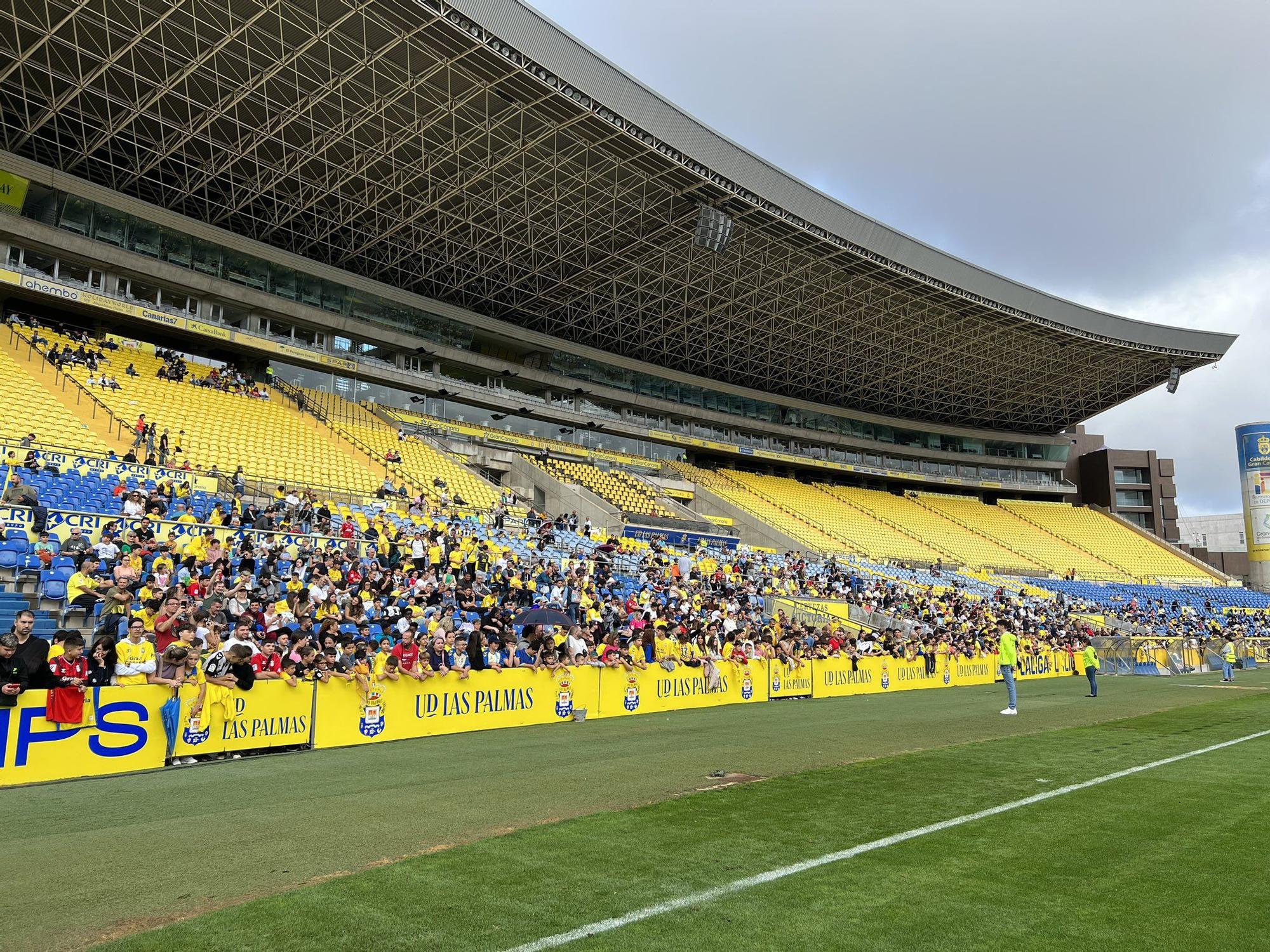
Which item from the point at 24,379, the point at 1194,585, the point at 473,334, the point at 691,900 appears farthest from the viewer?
the point at 1194,585

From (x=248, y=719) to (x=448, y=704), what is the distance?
9.82 feet

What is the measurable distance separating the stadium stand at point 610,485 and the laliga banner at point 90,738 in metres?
29.3

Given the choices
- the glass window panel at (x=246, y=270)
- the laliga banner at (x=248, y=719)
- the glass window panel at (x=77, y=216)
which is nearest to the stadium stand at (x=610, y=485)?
the glass window panel at (x=246, y=270)

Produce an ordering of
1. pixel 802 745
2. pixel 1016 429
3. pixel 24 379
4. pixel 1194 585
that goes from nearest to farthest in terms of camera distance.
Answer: pixel 802 745 < pixel 24 379 < pixel 1194 585 < pixel 1016 429

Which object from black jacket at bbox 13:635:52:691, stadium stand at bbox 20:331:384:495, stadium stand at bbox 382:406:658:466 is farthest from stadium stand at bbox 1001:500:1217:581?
black jacket at bbox 13:635:52:691

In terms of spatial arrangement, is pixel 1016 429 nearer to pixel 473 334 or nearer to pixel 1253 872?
pixel 473 334

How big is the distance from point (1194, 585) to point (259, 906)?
2531 inches

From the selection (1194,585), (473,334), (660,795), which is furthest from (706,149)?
(1194,585)

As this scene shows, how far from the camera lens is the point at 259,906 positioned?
462cm

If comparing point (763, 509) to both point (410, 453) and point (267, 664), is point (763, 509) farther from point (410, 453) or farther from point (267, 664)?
point (267, 664)

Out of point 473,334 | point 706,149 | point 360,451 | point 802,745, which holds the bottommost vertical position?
point 802,745

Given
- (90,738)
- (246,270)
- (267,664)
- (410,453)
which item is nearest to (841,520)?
(410,453)

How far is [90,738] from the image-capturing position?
902cm

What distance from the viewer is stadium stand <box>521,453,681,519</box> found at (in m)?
40.4
